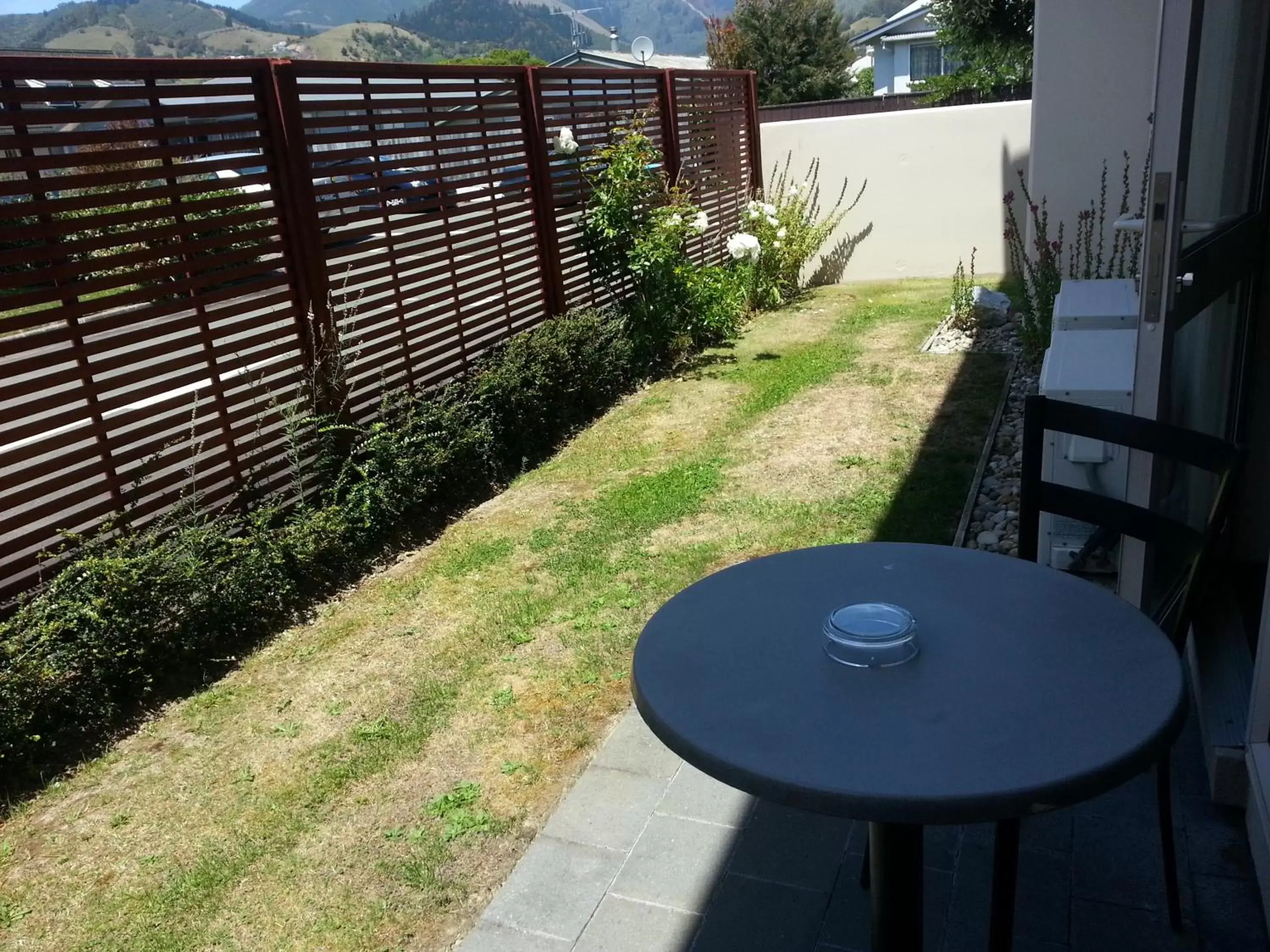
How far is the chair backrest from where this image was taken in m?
2.00

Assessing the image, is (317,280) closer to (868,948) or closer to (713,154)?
(868,948)

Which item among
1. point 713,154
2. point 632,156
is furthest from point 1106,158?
point 713,154

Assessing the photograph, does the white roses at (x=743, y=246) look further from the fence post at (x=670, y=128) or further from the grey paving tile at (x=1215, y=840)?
the grey paving tile at (x=1215, y=840)

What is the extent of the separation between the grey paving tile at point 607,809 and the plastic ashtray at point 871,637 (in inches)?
46.1

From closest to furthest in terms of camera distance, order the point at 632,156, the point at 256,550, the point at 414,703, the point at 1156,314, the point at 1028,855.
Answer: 1. the point at 1028,855
2. the point at 1156,314
3. the point at 414,703
4. the point at 256,550
5. the point at 632,156

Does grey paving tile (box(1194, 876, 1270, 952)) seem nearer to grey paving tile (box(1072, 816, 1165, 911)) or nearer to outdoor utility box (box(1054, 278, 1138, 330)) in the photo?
grey paving tile (box(1072, 816, 1165, 911))

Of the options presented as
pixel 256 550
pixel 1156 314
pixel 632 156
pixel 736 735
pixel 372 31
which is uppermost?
pixel 372 31

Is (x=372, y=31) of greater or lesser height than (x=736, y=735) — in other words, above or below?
above

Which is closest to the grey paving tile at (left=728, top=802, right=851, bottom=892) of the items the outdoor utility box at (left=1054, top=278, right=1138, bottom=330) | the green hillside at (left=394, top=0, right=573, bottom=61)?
the outdoor utility box at (left=1054, top=278, right=1138, bottom=330)

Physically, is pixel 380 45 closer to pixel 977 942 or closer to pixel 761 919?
pixel 761 919

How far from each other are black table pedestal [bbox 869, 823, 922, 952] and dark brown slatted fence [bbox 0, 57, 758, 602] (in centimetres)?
303

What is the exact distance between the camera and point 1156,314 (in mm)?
2543

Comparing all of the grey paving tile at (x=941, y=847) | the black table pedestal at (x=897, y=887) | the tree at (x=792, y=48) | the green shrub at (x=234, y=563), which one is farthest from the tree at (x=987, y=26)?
the tree at (x=792, y=48)

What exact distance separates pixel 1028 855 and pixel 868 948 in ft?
1.65
